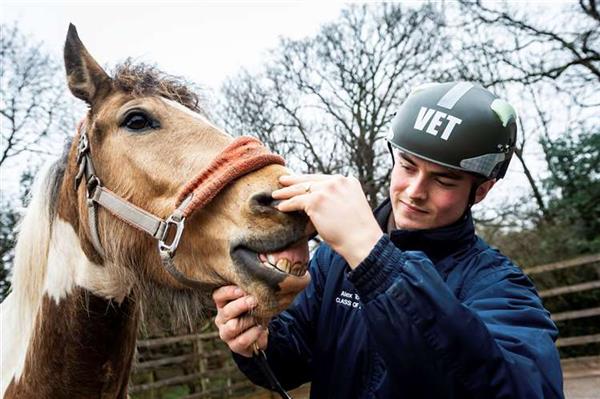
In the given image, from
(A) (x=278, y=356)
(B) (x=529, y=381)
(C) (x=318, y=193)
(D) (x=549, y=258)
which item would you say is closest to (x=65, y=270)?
(A) (x=278, y=356)

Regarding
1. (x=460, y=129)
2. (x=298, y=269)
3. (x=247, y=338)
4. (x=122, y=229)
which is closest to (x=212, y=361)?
(x=122, y=229)

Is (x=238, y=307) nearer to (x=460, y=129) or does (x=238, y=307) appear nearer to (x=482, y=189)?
(x=460, y=129)

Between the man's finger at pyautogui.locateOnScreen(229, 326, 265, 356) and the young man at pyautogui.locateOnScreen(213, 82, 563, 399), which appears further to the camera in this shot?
the man's finger at pyautogui.locateOnScreen(229, 326, 265, 356)

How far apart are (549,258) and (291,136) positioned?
27.9 feet

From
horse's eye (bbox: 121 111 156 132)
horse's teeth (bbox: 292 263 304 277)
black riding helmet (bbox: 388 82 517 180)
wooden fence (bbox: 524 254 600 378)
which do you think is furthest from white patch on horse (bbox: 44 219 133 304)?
wooden fence (bbox: 524 254 600 378)

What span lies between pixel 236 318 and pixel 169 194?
24.4 inches

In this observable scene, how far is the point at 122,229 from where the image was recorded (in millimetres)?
2160

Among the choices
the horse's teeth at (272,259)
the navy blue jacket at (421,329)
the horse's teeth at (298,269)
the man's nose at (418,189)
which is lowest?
the navy blue jacket at (421,329)

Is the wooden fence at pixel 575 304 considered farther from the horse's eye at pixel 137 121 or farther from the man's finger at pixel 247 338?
the horse's eye at pixel 137 121

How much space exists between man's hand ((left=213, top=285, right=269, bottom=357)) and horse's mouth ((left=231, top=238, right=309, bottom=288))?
98mm

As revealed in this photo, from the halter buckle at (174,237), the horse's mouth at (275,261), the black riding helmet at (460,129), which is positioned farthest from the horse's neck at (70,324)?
the black riding helmet at (460,129)

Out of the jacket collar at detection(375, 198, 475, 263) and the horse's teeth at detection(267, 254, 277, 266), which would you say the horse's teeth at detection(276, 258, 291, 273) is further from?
the jacket collar at detection(375, 198, 475, 263)

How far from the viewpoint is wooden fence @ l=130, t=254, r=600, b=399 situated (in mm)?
9555

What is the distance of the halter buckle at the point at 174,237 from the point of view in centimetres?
184
